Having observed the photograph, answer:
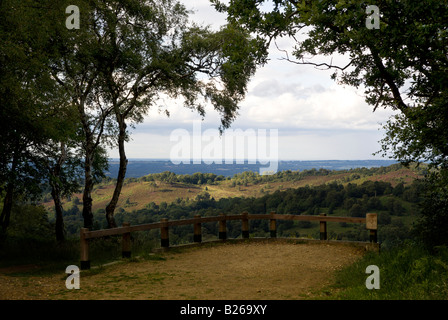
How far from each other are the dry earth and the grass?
0.67 metres

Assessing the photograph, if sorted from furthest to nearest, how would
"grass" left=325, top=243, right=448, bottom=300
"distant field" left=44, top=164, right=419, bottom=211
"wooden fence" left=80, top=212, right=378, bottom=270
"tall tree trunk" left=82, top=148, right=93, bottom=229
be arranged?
"distant field" left=44, top=164, right=419, bottom=211 < "tall tree trunk" left=82, top=148, right=93, bottom=229 < "wooden fence" left=80, top=212, right=378, bottom=270 < "grass" left=325, top=243, right=448, bottom=300

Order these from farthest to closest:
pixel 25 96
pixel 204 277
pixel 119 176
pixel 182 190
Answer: pixel 182 190 → pixel 119 176 → pixel 25 96 → pixel 204 277

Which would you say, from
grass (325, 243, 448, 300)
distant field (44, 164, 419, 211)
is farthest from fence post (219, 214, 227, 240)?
A: distant field (44, 164, 419, 211)

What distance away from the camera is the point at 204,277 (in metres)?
Answer: 10.7

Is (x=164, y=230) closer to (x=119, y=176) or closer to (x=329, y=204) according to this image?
(x=119, y=176)

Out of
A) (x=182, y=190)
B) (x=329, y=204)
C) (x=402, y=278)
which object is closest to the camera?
(x=402, y=278)

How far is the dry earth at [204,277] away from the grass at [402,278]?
669 mm

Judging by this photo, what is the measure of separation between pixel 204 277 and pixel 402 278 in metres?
4.79

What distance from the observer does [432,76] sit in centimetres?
956

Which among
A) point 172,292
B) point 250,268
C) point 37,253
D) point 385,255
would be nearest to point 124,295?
point 172,292

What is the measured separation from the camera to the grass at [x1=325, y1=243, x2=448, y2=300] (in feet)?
24.1

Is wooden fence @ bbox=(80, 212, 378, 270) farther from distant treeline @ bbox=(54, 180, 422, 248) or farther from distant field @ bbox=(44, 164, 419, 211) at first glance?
distant field @ bbox=(44, 164, 419, 211)

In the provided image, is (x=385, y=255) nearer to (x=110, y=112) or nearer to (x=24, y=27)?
(x=24, y=27)

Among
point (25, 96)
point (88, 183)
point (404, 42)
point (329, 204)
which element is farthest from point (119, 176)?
point (329, 204)
